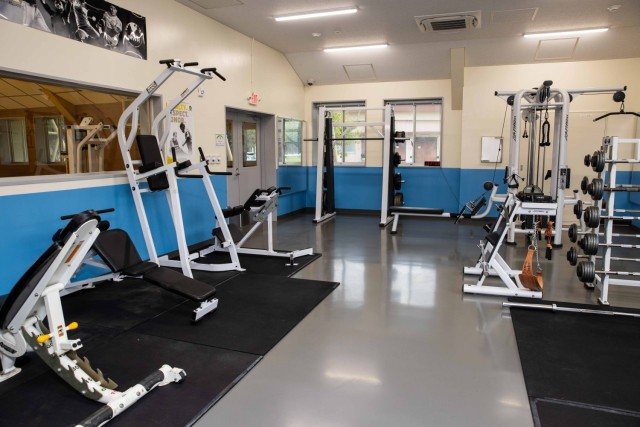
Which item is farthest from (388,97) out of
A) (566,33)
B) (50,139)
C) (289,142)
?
(50,139)

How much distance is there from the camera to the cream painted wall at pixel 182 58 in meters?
3.52

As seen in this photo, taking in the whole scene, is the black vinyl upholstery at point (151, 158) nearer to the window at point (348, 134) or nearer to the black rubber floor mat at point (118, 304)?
the black rubber floor mat at point (118, 304)

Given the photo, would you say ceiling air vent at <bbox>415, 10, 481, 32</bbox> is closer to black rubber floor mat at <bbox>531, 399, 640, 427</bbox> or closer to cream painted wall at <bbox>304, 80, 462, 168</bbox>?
cream painted wall at <bbox>304, 80, 462, 168</bbox>

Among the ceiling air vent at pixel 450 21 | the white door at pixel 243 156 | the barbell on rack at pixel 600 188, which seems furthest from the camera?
the white door at pixel 243 156

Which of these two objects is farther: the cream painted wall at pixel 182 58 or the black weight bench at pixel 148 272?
the cream painted wall at pixel 182 58

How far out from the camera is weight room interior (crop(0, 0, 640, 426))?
7.95 ft

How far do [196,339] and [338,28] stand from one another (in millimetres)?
4946

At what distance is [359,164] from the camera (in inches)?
352

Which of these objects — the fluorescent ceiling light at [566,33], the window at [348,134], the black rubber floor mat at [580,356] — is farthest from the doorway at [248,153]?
the black rubber floor mat at [580,356]

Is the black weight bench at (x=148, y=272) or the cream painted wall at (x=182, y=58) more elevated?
the cream painted wall at (x=182, y=58)

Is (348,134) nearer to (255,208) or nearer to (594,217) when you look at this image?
(255,208)

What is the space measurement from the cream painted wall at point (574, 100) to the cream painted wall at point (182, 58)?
3384 mm

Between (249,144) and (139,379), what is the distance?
543cm

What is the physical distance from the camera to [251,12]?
559 cm
